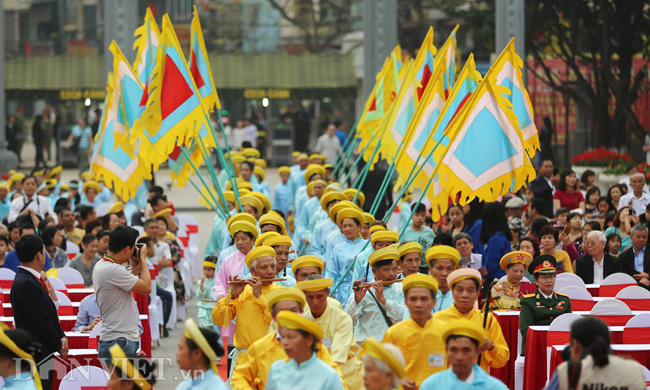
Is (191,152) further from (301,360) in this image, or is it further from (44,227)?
Result: (301,360)

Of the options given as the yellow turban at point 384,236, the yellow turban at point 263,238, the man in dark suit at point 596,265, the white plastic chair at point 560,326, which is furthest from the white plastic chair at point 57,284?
the man in dark suit at point 596,265

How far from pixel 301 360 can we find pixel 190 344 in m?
0.64

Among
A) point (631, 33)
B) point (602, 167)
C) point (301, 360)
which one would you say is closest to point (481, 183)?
Result: point (301, 360)

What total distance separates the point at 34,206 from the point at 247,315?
27.0 feet

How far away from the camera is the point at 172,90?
1102 cm

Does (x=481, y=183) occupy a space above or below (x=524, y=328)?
above

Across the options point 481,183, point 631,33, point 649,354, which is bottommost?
Answer: point 649,354

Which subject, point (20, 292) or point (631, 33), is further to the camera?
point (631, 33)

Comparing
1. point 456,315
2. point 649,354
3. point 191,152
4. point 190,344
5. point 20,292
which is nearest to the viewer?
point 190,344

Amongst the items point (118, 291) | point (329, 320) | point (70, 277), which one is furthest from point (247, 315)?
point (70, 277)

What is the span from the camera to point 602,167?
2003cm

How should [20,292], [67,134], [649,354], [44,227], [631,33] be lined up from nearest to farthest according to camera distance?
[20,292], [649,354], [44,227], [631,33], [67,134]

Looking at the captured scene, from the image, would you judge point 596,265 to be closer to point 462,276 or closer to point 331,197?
point 331,197

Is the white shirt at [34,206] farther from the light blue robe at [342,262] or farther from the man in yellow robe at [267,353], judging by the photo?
the man in yellow robe at [267,353]
